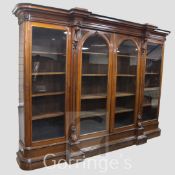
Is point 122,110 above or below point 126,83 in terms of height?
below

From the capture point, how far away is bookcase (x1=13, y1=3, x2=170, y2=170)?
2537 millimetres

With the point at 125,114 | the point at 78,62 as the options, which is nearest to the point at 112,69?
the point at 78,62

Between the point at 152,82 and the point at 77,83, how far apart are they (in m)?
1.84

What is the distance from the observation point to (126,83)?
11.4 feet

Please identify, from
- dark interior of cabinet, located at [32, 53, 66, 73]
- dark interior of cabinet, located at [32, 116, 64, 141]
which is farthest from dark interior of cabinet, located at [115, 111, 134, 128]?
dark interior of cabinet, located at [32, 53, 66, 73]

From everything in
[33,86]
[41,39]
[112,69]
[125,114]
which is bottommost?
[125,114]

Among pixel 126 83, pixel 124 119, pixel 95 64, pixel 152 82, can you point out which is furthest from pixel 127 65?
pixel 124 119

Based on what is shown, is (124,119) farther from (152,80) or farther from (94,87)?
(152,80)

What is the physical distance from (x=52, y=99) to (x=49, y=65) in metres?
0.51

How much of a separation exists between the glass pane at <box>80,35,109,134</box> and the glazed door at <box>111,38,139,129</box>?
23 centimetres

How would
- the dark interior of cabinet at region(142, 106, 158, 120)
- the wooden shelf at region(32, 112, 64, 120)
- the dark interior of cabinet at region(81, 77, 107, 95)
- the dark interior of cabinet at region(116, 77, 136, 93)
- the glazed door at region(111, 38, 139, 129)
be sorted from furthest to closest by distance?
the dark interior of cabinet at region(142, 106, 158, 120), the dark interior of cabinet at region(116, 77, 136, 93), the glazed door at region(111, 38, 139, 129), the dark interior of cabinet at region(81, 77, 107, 95), the wooden shelf at region(32, 112, 64, 120)

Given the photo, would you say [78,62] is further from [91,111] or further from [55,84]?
[91,111]

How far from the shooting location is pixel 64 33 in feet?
8.73

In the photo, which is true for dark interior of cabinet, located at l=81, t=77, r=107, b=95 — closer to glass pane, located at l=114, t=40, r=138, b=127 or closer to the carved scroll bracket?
glass pane, located at l=114, t=40, r=138, b=127
